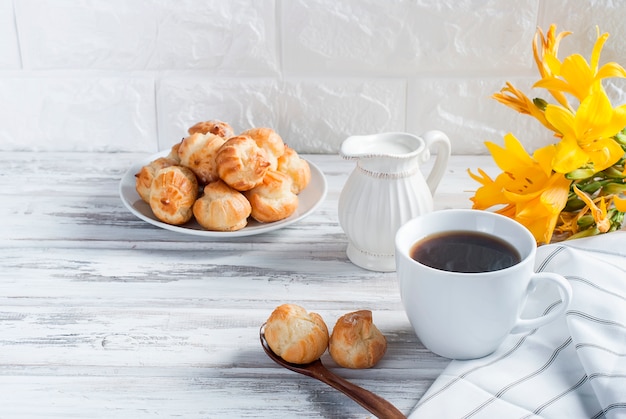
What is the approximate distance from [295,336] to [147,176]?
41 cm

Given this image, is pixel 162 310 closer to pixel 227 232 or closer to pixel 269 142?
pixel 227 232

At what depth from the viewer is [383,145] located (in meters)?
0.91

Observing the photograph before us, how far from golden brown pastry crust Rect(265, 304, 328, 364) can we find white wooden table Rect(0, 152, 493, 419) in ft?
0.07

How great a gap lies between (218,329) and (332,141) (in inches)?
22.9

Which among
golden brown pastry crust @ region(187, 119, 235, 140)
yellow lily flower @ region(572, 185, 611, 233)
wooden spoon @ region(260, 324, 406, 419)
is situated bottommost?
wooden spoon @ region(260, 324, 406, 419)

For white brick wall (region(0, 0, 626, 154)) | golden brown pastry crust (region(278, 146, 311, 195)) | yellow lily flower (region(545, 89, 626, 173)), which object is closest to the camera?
yellow lily flower (region(545, 89, 626, 173))

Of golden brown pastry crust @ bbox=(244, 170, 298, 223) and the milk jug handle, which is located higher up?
the milk jug handle

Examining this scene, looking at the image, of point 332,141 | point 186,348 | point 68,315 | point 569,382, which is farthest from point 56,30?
point 569,382

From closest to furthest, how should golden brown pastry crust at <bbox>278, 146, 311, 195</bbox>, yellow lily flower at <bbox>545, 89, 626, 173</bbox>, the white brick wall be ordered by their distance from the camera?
yellow lily flower at <bbox>545, 89, 626, 173</bbox> < golden brown pastry crust at <bbox>278, 146, 311, 195</bbox> < the white brick wall

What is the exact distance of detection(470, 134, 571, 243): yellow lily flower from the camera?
2.88 feet

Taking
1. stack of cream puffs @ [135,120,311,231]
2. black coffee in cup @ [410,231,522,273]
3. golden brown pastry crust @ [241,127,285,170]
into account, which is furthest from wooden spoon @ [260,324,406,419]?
golden brown pastry crust @ [241,127,285,170]

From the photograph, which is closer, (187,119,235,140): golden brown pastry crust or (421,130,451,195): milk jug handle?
(421,130,451,195): milk jug handle

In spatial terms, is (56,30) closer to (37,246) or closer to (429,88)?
(37,246)

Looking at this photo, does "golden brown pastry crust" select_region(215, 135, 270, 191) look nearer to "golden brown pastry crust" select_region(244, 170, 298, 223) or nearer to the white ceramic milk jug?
"golden brown pastry crust" select_region(244, 170, 298, 223)
